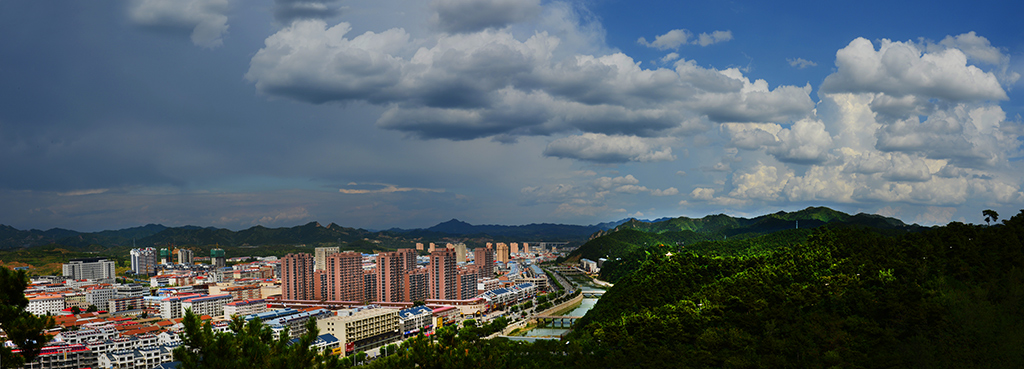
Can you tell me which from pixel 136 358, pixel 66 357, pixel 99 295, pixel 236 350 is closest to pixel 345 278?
pixel 99 295

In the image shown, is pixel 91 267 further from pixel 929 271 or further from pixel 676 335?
pixel 929 271

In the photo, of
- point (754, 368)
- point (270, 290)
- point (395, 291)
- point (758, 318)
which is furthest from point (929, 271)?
point (270, 290)

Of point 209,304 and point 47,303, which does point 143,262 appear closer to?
point 47,303

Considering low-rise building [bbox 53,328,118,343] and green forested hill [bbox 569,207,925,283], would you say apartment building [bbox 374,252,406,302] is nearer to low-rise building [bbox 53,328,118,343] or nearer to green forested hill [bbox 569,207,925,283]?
low-rise building [bbox 53,328,118,343]

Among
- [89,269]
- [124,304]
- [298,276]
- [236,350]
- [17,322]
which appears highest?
[17,322]

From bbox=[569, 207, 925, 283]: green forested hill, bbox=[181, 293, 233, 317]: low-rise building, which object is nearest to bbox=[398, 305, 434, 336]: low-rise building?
bbox=[181, 293, 233, 317]: low-rise building

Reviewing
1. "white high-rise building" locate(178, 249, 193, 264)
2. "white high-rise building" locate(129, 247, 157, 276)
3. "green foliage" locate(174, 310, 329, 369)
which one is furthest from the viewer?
"white high-rise building" locate(178, 249, 193, 264)
